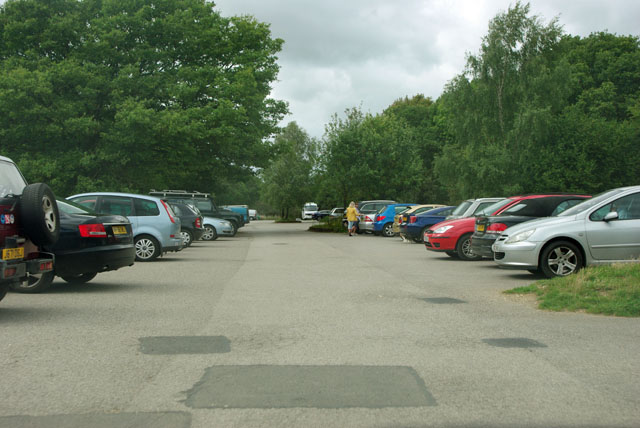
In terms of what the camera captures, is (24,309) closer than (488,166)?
Yes

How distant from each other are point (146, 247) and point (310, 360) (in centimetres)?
1243

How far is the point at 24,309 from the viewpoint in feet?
29.1

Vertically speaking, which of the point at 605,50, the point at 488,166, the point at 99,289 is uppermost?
the point at 605,50

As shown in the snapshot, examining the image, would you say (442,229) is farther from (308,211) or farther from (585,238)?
(308,211)

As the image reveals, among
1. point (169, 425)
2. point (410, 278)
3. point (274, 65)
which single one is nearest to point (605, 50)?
point (274, 65)

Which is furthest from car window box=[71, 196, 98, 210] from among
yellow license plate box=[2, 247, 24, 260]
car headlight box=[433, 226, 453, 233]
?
car headlight box=[433, 226, 453, 233]

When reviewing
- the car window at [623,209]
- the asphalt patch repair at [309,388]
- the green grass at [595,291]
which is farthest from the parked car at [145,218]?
the asphalt patch repair at [309,388]

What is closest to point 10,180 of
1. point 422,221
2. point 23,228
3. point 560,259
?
point 23,228

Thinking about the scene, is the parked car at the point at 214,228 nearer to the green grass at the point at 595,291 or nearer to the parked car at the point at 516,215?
the parked car at the point at 516,215

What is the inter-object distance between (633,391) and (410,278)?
8.25 metres

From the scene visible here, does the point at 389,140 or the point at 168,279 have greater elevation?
the point at 389,140

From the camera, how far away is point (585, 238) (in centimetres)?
1206

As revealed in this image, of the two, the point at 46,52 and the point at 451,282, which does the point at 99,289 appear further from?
the point at 46,52

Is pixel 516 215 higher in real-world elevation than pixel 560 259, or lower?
higher
